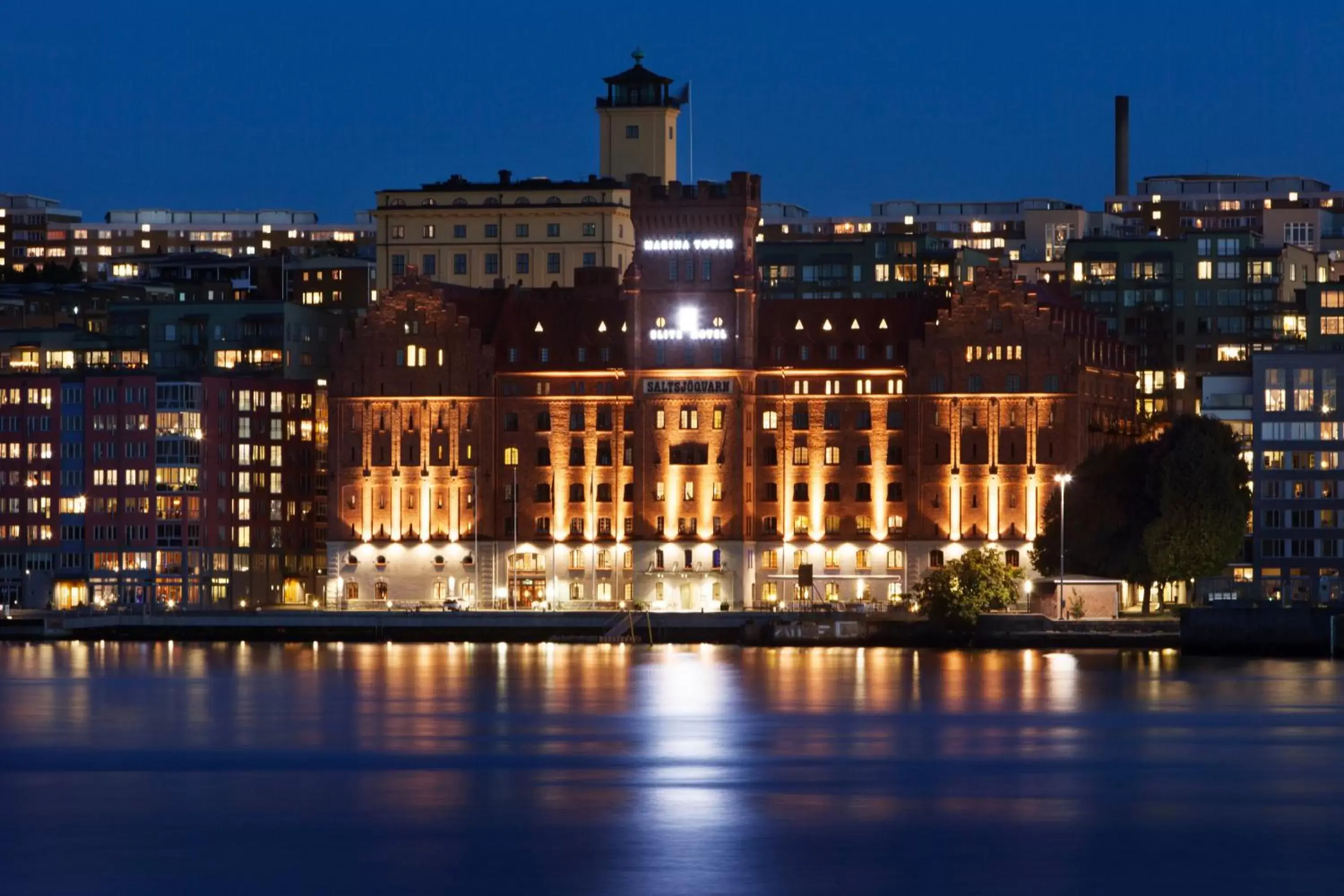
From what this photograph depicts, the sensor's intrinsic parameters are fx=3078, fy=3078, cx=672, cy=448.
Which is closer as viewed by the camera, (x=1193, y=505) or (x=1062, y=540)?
(x=1193, y=505)

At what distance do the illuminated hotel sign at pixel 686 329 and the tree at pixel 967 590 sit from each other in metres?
26.6

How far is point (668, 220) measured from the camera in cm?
19400

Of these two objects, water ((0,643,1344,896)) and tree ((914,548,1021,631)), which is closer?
water ((0,643,1344,896))

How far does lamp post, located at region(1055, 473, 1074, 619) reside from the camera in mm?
172250

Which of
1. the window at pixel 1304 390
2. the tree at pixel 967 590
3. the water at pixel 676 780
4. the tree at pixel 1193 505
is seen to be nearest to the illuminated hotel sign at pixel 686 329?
the tree at pixel 967 590

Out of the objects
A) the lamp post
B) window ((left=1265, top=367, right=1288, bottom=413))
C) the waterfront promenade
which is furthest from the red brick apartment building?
window ((left=1265, top=367, right=1288, bottom=413))

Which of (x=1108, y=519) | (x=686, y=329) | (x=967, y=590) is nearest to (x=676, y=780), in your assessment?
(x=967, y=590)

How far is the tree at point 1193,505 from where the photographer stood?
167625mm

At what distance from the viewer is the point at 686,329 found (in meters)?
192

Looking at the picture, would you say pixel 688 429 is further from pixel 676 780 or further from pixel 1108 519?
pixel 676 780

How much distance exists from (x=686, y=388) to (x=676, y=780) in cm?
9643

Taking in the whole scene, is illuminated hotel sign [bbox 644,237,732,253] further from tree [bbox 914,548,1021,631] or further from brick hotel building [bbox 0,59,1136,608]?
tree [bbox 914,548,1021,631]

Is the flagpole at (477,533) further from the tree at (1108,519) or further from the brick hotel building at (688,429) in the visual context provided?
the tree at (1108,519)

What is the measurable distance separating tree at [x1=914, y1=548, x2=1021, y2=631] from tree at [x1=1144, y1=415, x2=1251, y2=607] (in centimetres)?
858
